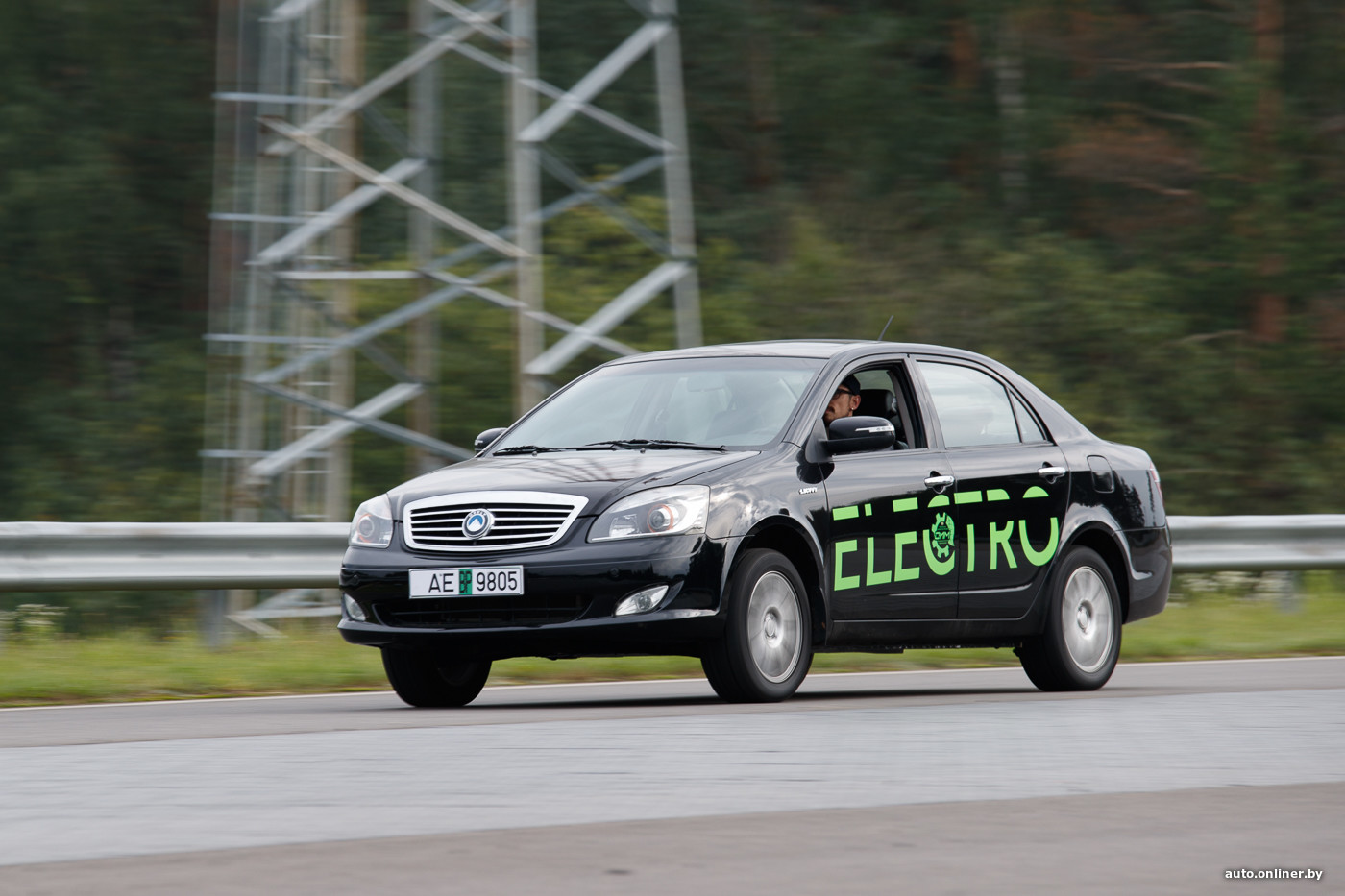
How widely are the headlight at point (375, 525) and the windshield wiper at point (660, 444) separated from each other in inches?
40.7

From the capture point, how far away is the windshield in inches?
388

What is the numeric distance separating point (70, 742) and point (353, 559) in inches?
78.5

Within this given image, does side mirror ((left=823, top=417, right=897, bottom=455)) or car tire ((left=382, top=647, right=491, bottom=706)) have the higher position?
side mirror ((left=823, top=417, right=897, bottom=455))

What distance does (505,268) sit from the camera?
59.3ft

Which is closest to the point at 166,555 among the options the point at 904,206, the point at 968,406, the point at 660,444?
the point at 660,444

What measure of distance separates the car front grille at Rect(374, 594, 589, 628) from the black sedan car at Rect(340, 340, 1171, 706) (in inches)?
0.4

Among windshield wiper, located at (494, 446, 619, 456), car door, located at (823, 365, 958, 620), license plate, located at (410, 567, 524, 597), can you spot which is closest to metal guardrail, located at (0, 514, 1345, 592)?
windshield wiper, located at (494, 446, 619, 456)

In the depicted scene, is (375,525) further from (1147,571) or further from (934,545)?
(1147,571)

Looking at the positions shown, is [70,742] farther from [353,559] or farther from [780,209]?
[780,209]

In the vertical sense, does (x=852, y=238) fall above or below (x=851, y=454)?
above

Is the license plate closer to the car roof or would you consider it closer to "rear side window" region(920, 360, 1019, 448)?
the car roof

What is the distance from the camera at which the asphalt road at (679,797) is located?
4.77m

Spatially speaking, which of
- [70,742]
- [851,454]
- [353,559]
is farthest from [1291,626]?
[70,742]

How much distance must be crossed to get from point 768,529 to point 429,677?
5.34 feet
